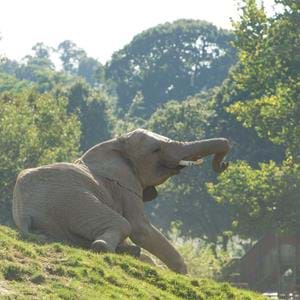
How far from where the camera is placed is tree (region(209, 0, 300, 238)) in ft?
133

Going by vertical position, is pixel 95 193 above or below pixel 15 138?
below

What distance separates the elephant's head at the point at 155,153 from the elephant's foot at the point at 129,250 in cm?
145

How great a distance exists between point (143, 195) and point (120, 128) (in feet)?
238

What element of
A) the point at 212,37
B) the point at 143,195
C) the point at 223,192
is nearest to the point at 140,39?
the point at 212,37

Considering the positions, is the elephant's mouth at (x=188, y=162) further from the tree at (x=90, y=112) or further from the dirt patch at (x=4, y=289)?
the tree at (x=90, y=112)

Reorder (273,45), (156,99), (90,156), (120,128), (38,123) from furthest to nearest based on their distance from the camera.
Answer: (156,99)
(120,128)
(38,123)
(273,45)
(90,156)

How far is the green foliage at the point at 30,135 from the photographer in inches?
1961

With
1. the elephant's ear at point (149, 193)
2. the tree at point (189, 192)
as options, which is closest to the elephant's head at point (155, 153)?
the elephant's ear at point (149, 193)

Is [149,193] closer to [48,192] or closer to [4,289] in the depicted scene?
[48,192]

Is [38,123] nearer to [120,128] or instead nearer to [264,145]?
[264,145]

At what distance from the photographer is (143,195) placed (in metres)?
18.0

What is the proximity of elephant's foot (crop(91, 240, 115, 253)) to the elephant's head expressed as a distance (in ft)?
6.39

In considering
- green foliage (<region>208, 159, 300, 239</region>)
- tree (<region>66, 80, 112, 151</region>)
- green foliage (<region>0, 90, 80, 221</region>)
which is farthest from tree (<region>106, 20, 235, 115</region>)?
green foliage (<region>208, 159, 300, 239</region>)

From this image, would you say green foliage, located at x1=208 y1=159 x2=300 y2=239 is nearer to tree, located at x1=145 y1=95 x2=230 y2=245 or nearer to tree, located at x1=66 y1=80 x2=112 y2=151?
tree, located at x1=145 y1=95 x2=230 y2=245
